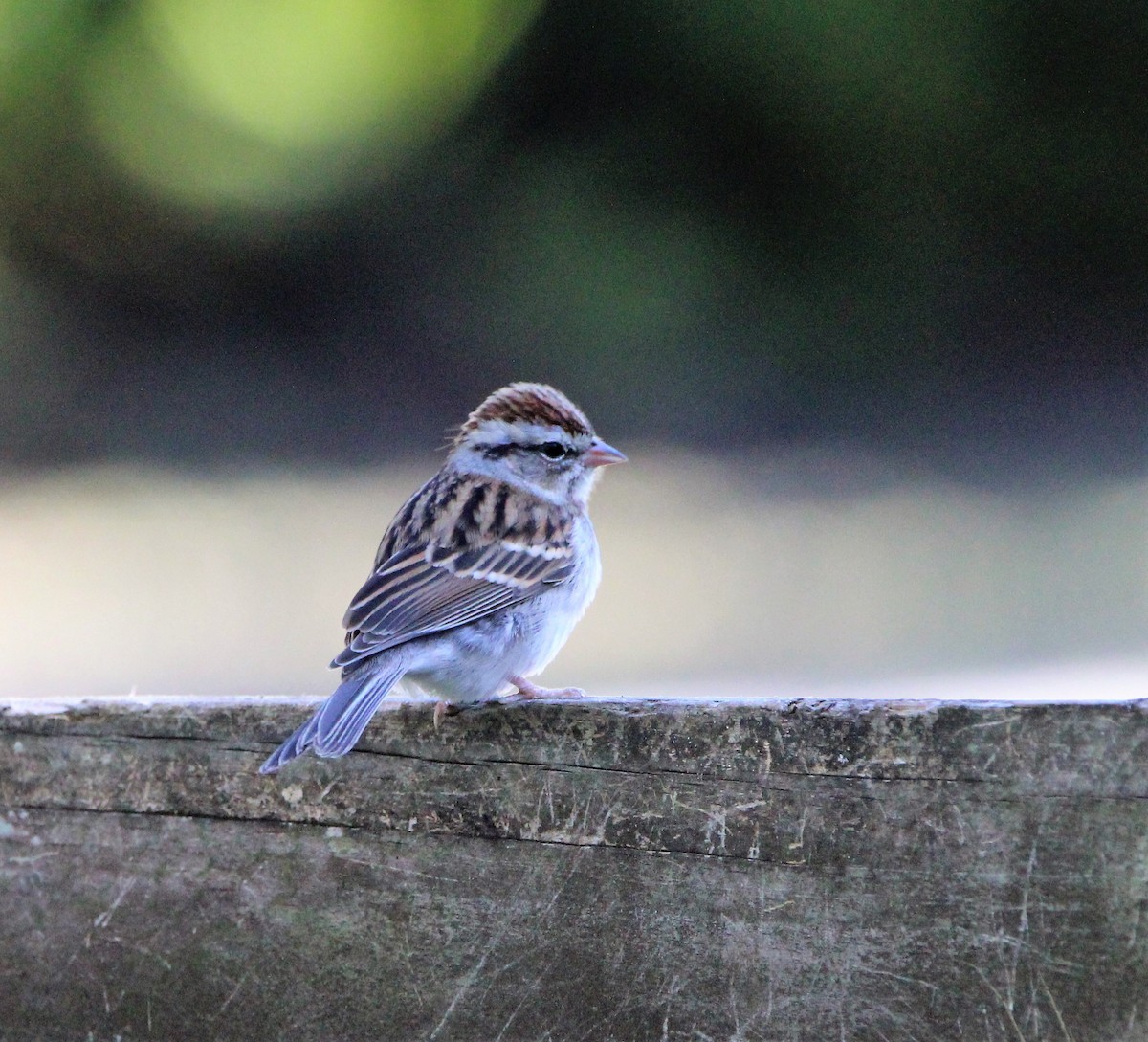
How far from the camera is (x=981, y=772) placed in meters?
1.30

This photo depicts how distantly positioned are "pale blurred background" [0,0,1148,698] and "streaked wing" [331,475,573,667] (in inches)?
60.7

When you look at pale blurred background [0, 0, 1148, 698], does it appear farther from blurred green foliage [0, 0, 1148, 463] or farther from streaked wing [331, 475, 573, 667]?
streaked wing [331, 475, 573, 667]

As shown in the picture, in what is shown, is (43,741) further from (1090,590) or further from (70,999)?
(1090,590)

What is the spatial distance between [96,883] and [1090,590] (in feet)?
11.7

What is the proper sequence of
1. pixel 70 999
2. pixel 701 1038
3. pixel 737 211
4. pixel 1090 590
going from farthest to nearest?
pixel 737 211 < pixel 1090 590 < pixel 70 999 < pixel 701 1038

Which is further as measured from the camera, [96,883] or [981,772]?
[96,883]

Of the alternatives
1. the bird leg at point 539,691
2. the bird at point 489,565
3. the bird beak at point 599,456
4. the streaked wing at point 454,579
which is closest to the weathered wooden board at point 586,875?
the bird at point 489,565

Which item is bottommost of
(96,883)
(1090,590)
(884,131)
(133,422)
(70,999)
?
(70,999)

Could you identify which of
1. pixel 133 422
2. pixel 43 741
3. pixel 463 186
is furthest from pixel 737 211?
pixel 43 741

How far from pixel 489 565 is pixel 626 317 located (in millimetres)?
2645

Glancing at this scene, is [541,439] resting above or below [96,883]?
above

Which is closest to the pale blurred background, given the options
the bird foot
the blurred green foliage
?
the blurred green foliage

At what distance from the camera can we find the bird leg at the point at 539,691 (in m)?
2.06

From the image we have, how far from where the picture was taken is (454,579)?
257 centimetres
